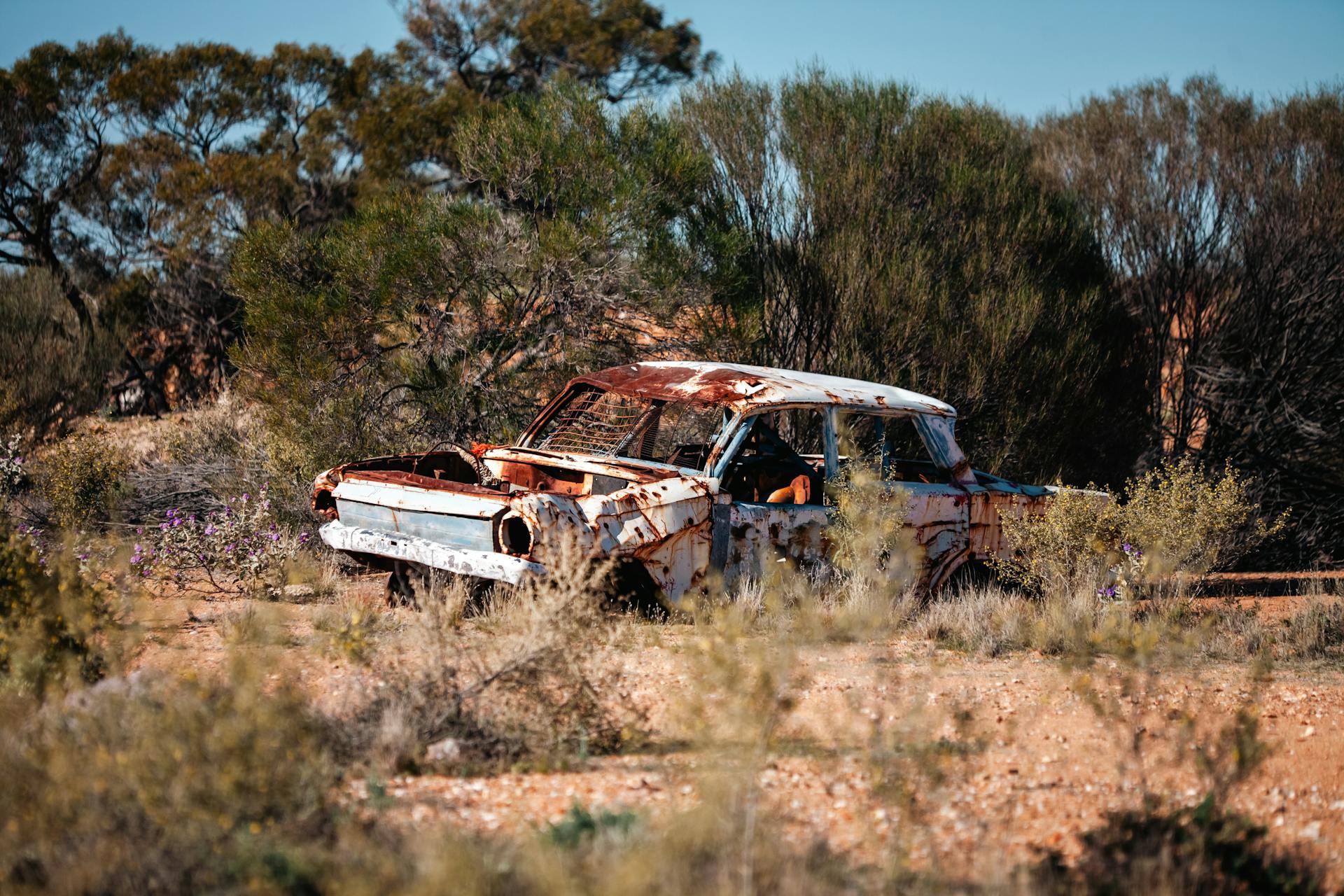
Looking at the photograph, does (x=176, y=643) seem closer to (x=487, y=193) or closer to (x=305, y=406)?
(x=305, y=406)

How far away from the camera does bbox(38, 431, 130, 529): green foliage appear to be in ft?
30.6

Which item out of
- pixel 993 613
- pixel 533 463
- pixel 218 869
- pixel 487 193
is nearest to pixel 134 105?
pixel 487 193

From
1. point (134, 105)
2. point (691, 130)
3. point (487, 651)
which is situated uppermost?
point (134, 105)

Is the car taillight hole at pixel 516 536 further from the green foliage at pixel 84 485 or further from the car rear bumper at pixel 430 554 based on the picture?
the green foliage at pixel 84 485

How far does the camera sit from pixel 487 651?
4727mm

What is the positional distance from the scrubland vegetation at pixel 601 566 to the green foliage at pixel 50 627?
0.12 feet

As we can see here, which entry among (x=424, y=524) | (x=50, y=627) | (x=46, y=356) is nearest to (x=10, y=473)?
(x=424, y=524)

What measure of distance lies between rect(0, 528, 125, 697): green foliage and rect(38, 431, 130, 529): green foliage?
13.5 ft

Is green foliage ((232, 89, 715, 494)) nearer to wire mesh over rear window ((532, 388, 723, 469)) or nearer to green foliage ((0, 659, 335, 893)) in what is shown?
wire mesh over rear window ((532, 388, 723, 469))

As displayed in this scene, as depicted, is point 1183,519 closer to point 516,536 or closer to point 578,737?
point 516,536

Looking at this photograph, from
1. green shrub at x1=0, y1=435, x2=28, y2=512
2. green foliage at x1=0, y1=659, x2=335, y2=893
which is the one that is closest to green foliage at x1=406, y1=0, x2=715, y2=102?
green shrub at x1=0, y1=435, x2=28, y2=512

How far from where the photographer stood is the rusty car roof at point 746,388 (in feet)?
22.5

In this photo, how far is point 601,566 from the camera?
15.1ft

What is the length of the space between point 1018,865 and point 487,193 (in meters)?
9.49
